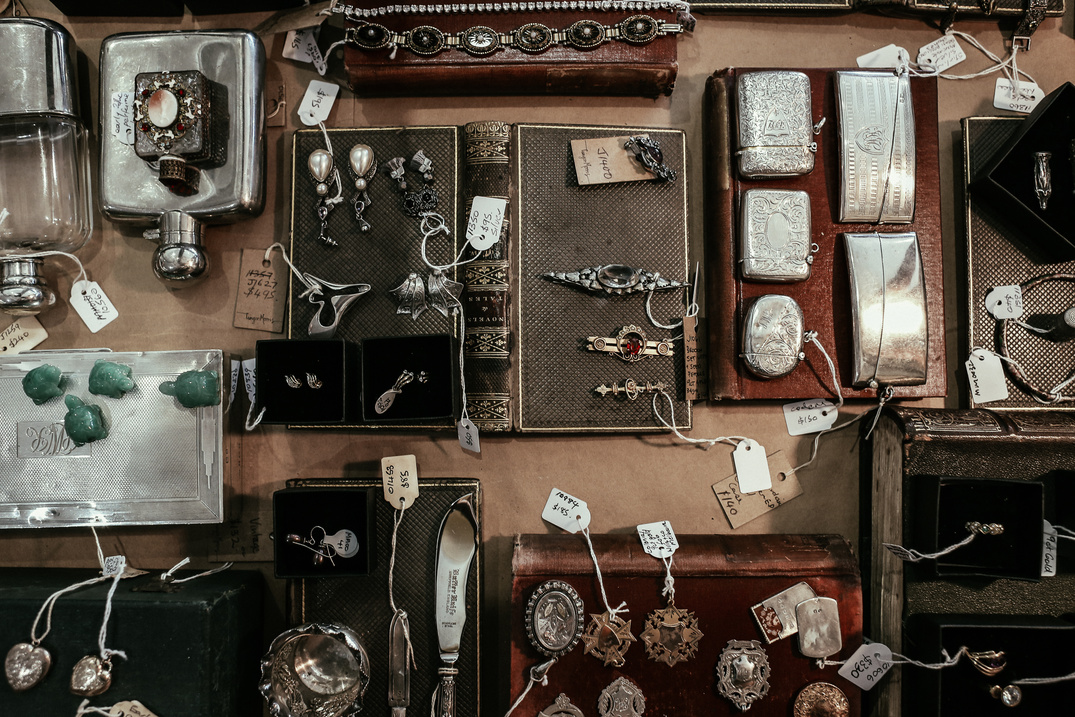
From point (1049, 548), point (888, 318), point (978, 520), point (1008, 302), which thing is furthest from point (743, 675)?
point (1008, 302)

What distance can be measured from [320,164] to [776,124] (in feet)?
4.22

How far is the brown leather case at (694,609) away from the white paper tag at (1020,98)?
4.71 feet

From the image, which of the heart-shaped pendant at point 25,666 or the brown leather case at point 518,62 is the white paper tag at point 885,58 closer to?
the brown leather case at point 518,62

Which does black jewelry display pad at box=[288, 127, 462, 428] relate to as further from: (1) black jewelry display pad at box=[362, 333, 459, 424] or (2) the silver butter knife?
(2) the silver butter knife

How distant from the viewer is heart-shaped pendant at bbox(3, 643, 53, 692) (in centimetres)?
153

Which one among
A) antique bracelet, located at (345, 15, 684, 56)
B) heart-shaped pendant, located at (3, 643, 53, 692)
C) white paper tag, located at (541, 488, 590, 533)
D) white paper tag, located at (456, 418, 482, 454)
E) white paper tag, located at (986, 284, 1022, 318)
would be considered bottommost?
heart-shaped pendant, located at (3, 643, 53, 692)

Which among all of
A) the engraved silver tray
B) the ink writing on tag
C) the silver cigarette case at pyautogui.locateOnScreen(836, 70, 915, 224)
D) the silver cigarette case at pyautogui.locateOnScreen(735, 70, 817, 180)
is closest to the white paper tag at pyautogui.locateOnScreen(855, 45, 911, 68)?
the silver cigarette case at pyautogui.locateOnScreen(836, 70, 915, 224)

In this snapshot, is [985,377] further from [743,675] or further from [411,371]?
[411,371]

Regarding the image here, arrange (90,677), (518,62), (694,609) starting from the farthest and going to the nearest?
(518,62) < (694,609) < (90,677)

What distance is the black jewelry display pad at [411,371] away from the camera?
5.21 ft

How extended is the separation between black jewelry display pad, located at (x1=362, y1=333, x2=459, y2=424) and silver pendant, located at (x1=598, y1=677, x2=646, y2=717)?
2.74ft

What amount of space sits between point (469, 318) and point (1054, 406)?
1683 millimetres

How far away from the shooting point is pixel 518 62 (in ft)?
5.70

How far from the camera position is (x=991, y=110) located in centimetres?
188
